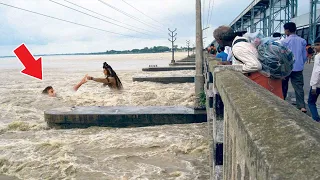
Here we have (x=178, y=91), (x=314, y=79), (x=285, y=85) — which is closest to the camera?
(x=314, y=79)

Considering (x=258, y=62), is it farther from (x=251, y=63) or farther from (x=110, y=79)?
(x=110, y=79)

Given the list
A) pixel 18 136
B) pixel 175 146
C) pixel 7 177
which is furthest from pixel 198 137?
pixel 18 136

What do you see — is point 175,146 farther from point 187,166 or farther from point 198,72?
point 198,72

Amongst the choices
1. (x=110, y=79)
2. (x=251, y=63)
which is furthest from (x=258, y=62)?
(x=110, y=79)

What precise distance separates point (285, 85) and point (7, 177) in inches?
231

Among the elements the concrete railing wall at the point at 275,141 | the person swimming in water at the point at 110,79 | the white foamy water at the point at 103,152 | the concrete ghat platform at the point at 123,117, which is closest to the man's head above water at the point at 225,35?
the concrete railing wall at the point at 275,141

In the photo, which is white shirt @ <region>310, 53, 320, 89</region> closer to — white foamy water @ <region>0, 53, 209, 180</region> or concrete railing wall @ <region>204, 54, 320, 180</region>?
white foamy water @ <region>0, 53, 209, 180</region>

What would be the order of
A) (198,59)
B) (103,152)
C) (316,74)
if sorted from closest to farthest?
(316,74) < (103,152) < (198,59)

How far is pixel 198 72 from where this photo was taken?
11945mm

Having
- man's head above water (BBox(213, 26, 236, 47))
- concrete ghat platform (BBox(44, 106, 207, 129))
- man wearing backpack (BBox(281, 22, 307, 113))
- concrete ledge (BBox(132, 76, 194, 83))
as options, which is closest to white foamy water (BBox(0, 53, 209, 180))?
concrete ghat platform (BBox(44, 106, 207, 129))

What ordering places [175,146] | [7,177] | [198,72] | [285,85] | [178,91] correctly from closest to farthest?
[285,85], [7,177], [175,146], [198,72], [178,91]

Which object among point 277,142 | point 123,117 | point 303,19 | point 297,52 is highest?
point 303,19

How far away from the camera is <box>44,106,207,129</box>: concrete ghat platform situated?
32.1 ft

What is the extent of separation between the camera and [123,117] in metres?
9.92
